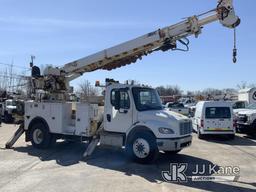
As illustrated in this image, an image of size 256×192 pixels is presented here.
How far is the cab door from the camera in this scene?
12.8m

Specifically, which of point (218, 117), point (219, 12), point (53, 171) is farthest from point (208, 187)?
point (218, 117)

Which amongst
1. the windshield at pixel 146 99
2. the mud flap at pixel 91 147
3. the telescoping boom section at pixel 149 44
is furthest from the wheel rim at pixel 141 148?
the telescoping boom section at pixel 149 44

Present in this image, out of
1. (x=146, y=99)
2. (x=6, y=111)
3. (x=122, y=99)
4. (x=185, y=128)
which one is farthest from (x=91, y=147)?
(x=6, y=111)

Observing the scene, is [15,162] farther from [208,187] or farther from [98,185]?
[208,187]

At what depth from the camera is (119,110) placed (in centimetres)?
1295

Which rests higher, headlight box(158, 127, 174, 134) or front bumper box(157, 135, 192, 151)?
headlight box(158, 127, 174, 134)

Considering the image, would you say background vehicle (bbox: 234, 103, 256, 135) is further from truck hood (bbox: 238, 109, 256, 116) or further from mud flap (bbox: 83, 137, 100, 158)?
mud flap (bbox: 83, 137, 100, 158)

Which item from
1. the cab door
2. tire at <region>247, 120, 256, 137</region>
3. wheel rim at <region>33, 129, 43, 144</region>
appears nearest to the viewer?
the cab door

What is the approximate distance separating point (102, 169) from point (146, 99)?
321 cm

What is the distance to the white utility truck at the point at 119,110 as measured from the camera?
11992mm

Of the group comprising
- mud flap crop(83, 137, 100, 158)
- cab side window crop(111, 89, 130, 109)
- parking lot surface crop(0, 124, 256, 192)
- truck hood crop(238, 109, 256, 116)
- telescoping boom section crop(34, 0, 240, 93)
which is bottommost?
parking lot surface crop(0, 124, 256, 192)

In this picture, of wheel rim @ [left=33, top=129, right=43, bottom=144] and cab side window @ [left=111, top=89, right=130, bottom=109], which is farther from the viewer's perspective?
wheel rim @ [left=33, top=129, right=43, bottom=144]

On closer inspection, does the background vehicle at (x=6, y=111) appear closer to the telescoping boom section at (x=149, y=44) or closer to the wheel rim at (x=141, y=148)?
the telescoping boom section at (x=149, y=44)

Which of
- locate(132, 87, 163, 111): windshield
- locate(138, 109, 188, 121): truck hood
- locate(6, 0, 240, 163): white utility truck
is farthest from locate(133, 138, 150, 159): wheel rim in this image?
locate(132, 87, 163, 111): windshield
